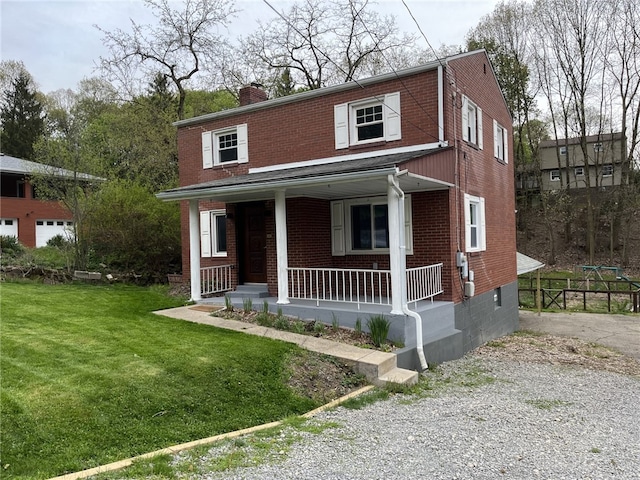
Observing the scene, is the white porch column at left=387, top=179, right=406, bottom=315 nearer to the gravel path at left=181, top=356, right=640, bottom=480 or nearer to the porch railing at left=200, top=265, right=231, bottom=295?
the gravel path at left=181, top=356, right=640, bottom=480

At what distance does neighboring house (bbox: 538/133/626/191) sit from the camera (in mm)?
29489

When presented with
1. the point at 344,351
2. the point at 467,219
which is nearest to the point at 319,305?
the point at 344,351

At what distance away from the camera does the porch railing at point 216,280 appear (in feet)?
38.6

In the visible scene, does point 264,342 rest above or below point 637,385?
above

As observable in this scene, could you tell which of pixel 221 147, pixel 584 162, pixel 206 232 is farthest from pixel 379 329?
pixel 584 162

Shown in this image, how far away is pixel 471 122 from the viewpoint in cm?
1157

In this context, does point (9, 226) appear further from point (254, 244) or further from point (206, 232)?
point (254, 244)

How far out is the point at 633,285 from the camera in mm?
21484

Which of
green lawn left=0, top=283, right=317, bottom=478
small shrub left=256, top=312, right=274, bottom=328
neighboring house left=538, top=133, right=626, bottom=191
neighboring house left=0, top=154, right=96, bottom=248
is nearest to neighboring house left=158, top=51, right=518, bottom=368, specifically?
small shrub left=256, top=312, right=274, bottom=328

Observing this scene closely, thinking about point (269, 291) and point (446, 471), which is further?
point (269, 291)

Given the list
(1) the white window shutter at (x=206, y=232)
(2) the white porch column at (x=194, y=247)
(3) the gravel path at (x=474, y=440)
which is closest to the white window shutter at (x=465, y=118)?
(3) the gravel path at (x=474, y=440)

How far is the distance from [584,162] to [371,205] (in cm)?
2487

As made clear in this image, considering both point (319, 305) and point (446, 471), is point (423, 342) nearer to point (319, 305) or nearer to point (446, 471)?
point (319, 305)

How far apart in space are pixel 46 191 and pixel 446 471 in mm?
15660
